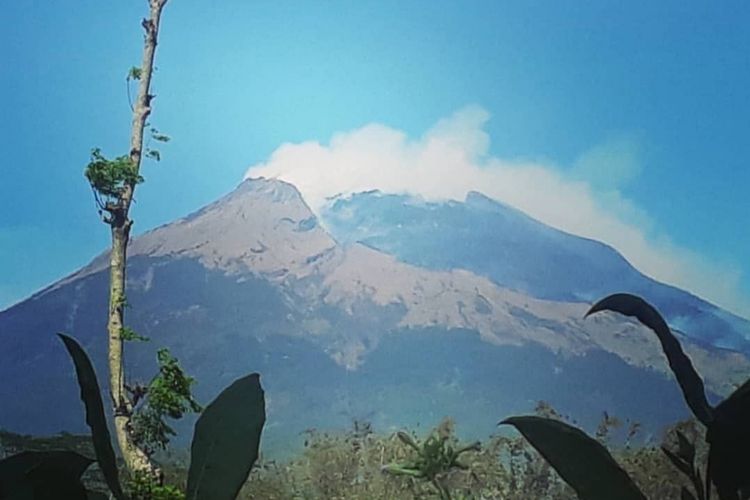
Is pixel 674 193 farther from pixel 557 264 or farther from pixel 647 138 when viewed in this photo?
pixel 557 264

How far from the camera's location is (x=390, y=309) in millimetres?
2418

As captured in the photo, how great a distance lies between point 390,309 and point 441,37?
68cm

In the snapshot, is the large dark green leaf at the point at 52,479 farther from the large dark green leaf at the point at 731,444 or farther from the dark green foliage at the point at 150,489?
the dark green foliage at the point at 150,489

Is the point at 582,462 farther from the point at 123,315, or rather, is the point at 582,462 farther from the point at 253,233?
the point at 253,233

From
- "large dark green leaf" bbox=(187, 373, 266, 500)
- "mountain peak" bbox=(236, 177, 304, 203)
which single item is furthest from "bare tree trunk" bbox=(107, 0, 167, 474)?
"large dark green leaf" bbox=(187, 373, 266, 500)

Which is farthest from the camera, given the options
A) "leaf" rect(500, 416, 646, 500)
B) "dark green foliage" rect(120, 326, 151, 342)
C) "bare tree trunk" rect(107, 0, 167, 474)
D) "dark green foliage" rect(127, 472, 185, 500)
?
"dark green foliage" rect(120, 326, 151, 342)

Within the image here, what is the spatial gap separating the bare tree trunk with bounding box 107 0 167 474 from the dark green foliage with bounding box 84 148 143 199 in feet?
0.04

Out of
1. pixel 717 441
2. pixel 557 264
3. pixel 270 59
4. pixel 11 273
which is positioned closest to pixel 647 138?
pixel 557 264

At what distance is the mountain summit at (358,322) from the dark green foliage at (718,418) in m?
2.12

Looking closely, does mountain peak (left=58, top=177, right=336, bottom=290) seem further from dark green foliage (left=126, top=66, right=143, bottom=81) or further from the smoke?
dark green foliage (left=126, top=66, right=143, bottom=81)

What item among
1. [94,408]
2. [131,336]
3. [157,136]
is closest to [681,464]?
[94,408]

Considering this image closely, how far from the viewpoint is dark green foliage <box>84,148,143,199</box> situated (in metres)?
2.29

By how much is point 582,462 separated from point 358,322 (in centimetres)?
223

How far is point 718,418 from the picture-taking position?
0.17 metres
